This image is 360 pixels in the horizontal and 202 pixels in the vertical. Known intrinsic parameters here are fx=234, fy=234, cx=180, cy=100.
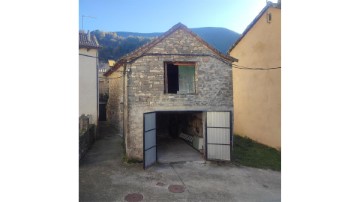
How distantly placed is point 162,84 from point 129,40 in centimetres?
2535

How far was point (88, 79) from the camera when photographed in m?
14.3

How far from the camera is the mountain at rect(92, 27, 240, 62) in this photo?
101 ft

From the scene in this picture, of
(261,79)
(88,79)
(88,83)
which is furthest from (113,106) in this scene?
(261,79)

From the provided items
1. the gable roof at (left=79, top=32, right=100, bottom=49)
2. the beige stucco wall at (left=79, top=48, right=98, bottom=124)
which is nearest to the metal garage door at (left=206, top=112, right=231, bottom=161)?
the beige stucco wall at (left=79, top=48, right=98, bottom=124)

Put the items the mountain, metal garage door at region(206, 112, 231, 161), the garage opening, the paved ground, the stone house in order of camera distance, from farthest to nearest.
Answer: the mountain < the garage opening < metal garage door at region(206, 112, 231, 161) < the stone house < the paved ground

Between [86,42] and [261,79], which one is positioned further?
[86,42]

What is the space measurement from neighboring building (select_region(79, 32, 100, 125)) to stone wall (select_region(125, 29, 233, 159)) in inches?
214

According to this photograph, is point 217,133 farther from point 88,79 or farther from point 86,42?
point 86,42

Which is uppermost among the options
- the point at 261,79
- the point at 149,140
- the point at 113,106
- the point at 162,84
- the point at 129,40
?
the point at 129,40

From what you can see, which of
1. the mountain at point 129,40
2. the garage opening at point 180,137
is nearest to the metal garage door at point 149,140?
the garage opening at point 180,137

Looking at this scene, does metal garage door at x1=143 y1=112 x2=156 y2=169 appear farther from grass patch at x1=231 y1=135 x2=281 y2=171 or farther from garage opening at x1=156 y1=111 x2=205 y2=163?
grass patch at x1=231 y1=135 x2=281 y2=171

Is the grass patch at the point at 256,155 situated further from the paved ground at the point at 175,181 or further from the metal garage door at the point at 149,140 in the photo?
the metal garage door at the point at 149,140

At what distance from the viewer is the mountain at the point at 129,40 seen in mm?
30906
